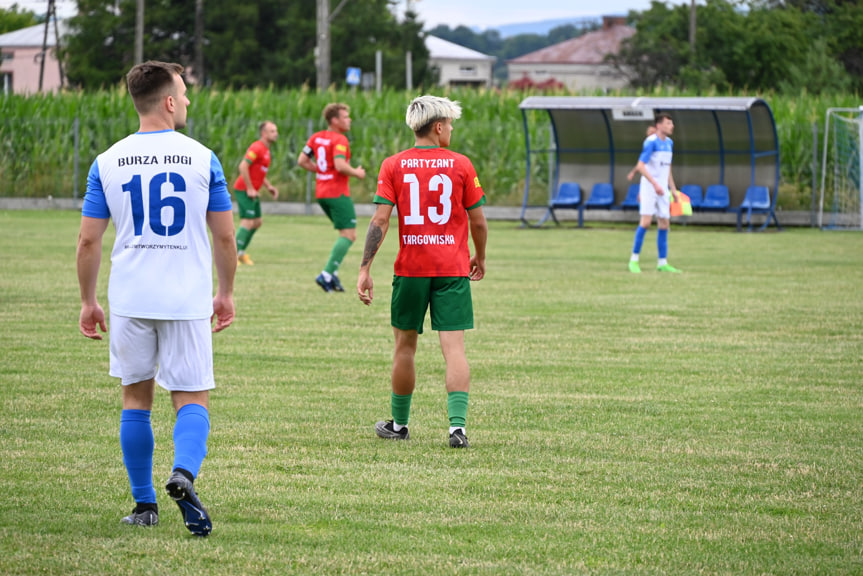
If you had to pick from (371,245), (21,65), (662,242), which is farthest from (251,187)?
(21,65)

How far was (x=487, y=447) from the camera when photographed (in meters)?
6.79

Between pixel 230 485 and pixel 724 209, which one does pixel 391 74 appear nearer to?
pixel 724 209

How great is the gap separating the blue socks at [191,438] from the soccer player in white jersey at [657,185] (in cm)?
1275

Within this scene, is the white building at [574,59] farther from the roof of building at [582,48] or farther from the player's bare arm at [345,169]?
the player's bare arm at [345,169]

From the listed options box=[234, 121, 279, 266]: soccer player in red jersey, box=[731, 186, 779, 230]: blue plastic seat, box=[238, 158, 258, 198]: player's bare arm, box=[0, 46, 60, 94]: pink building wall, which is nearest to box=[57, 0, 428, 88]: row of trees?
box=[0, 46, 60, 94]: pink building wall

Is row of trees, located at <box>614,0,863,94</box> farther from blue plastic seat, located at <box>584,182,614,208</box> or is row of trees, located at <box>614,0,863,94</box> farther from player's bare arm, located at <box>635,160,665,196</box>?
player's bare arm, located at <box>635,160,665,196</box>

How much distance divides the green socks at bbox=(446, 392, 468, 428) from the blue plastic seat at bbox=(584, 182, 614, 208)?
22.9 m

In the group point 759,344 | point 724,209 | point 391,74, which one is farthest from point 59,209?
point 391,74

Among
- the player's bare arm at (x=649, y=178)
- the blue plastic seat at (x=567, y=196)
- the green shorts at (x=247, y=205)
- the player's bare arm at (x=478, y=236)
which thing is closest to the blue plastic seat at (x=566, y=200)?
the blue plastic seat at (x=567, y=196)

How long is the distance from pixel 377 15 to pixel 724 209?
43.7 m

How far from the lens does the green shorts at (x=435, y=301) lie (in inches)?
271

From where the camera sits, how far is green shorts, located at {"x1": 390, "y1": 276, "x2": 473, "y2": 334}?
689 cm

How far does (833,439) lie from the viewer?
705 cm

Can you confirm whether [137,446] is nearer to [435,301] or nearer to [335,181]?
[435,301]
